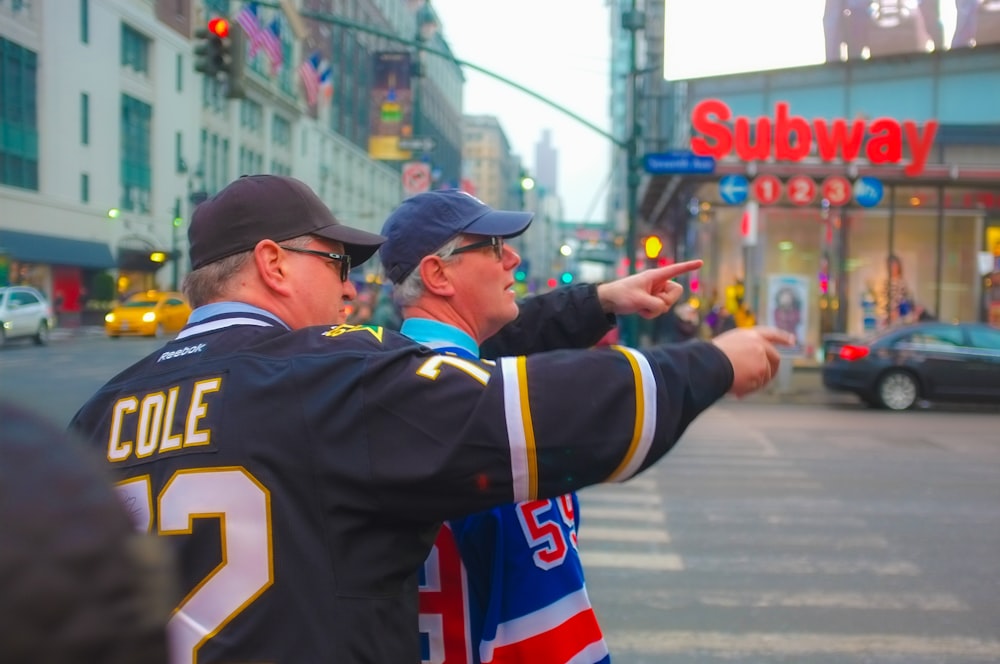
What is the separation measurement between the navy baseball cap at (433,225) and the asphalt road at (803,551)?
5.29 ft

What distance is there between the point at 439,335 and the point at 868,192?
71.8 ft

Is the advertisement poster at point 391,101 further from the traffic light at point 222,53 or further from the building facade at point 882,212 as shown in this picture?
the traffic light at point 222,53

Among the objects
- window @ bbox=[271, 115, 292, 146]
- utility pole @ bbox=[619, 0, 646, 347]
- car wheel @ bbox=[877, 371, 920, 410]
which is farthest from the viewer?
window @ bbox=[271, 115, 292, 146]

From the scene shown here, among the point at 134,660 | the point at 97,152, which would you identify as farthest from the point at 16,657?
the point at 97,152

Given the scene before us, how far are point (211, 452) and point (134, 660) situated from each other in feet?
3.03

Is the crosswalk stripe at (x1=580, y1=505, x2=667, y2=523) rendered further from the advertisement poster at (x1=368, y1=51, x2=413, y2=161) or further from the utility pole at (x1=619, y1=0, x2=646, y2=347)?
the advertisement poster at (x1=368, y1=51, x2=413, y2=161)

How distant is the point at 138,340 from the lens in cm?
2900

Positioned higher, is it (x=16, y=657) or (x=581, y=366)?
(x=581, y=366)

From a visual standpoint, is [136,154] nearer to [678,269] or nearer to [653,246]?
[653,246]

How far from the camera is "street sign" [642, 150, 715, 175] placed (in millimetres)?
15539

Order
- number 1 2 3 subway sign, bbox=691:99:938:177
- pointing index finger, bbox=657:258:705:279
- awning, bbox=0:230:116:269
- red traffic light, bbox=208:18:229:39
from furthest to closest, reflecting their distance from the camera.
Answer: awning, bbox=0:230:116:269 < number 1 2 3 subway sign, bbox=691:99:938:177 < red traffic light, bbox=208:18:229:39 < pointing index finger, bbox=657:258:705:279

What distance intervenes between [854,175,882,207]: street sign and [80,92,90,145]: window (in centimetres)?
2123

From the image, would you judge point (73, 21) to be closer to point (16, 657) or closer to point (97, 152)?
point (97, 152)

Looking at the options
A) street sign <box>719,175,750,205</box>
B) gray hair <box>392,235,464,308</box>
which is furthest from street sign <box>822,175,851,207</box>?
gray hair <box>392,235,464,308</box>
